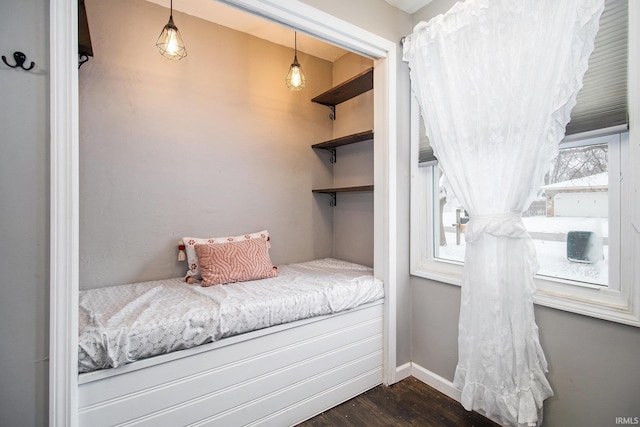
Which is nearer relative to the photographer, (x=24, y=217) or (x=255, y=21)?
(x=24, y=217)

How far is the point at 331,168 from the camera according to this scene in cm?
296

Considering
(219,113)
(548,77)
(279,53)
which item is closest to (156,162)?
(219,113)

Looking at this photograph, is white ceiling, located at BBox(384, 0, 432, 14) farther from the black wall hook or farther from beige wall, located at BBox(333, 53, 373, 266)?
the black wall hook

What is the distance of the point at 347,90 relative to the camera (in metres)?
2.52

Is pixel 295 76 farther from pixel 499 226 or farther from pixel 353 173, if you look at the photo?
pixel 499 226

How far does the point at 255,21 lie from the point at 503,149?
198 cm

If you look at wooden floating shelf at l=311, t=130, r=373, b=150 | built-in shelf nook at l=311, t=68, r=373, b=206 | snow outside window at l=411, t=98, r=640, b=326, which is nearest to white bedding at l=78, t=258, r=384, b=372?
built-in shelf nook at l=311, t=68, r=373, b=206

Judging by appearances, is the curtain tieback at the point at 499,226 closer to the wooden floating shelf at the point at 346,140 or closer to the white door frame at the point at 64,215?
the wooden floating shelf at the point at 346,140

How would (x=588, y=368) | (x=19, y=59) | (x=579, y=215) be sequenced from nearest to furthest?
(x=19, y=59), (x=588, y=368), (x=579, y=215)

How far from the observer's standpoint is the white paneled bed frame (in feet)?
3.98

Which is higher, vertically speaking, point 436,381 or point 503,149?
point 503,149

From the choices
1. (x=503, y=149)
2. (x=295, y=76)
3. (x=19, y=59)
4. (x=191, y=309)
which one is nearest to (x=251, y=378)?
(x=191, y=309)

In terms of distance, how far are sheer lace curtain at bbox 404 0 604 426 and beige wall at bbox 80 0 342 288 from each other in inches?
54.9

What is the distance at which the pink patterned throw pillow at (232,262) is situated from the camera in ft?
6.34
